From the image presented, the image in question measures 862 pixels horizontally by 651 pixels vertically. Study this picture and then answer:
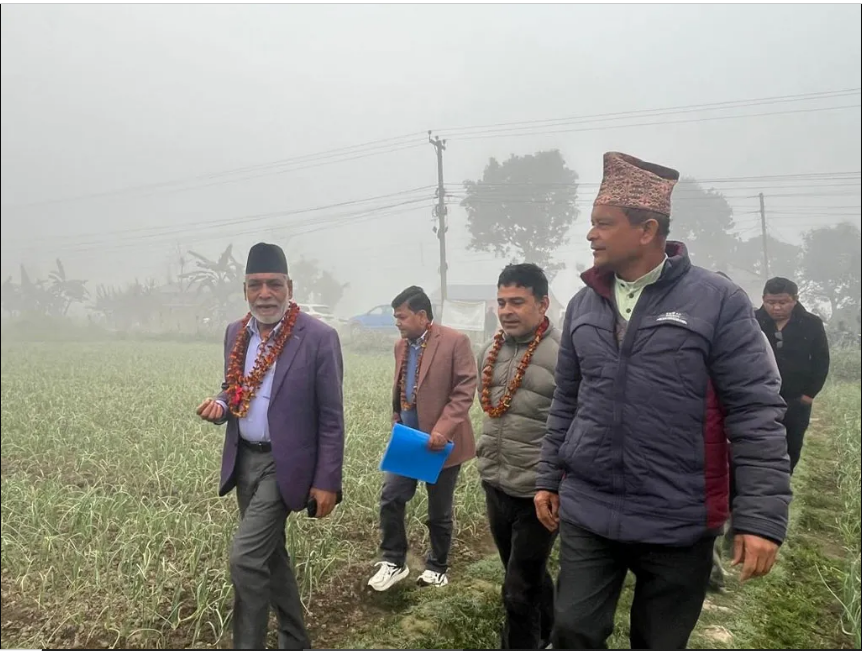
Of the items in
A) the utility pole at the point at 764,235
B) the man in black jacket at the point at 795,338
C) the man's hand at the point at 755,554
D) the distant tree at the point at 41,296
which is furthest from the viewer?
the distant tree at the point at 41,296

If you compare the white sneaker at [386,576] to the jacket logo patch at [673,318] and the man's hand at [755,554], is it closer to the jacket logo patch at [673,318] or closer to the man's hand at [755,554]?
the man's hand at [755,554]

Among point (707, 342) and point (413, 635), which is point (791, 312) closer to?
point (707, 342)

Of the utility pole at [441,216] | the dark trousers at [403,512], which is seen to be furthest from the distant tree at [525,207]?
the dark trousers at [403,512]

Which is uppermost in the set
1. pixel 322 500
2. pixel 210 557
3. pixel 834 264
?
pixel 834 264

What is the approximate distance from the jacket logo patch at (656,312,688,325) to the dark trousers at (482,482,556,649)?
3.47 feet

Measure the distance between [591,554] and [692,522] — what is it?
1.08ft

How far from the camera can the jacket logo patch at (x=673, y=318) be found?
1592mm

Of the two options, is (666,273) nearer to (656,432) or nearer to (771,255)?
(656,432)

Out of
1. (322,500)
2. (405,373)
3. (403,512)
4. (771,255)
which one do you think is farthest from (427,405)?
(771,255)

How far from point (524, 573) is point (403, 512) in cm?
108

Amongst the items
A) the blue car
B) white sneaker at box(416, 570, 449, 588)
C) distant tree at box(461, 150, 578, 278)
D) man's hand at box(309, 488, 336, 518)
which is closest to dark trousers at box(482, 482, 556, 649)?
man's hand at box(309, 488, 336, 518)

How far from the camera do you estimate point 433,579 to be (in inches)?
127

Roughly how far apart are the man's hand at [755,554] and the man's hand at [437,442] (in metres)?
1.48

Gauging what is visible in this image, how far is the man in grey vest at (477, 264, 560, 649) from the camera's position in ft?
7.56
